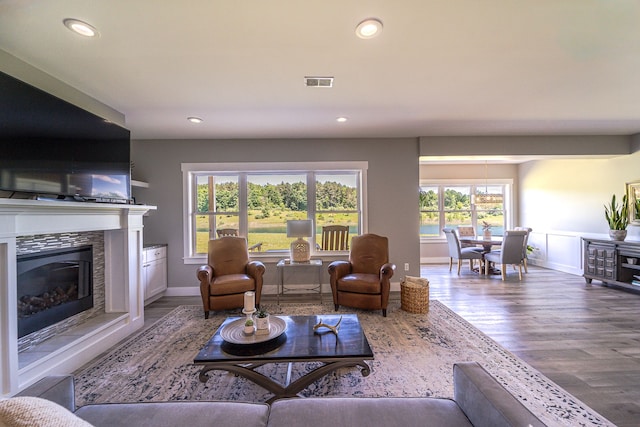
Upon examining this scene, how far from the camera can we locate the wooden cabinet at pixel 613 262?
4039mm

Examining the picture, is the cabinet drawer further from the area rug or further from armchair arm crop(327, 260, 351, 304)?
armchair arm crop(327, 260, 351, 304)

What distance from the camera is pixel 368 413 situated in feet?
3.70

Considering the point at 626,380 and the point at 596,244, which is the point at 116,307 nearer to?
the point at 626,380

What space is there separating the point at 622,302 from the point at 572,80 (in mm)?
3413

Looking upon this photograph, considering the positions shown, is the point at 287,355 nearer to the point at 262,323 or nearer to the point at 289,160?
the point at 262,323

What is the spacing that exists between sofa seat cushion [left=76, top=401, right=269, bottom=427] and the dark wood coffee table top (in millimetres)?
482

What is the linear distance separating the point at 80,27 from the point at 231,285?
2.71 meters

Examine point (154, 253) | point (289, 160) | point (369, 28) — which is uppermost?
point (369, 28)

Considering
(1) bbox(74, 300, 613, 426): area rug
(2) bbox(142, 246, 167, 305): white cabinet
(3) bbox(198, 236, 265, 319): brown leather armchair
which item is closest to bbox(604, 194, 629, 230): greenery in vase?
(1) bbox(74, 300, 613, 426): area rug

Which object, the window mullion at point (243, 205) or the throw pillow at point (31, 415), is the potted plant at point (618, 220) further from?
the throw pillow at point (31, 415)

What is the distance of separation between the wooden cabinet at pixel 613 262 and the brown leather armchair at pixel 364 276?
391 cm

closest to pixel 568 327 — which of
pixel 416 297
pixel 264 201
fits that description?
pixel 416 297

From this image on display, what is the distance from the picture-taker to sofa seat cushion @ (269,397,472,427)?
42.3 inches

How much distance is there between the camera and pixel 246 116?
3312 mm
